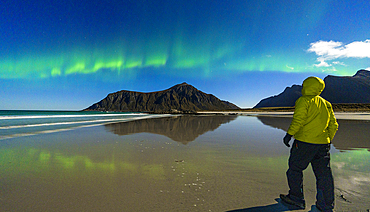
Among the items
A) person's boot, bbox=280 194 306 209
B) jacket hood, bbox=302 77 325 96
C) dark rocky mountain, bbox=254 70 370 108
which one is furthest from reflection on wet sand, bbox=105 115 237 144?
dark rocky mountain, bbox=254 70 370 108

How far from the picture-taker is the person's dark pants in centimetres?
272

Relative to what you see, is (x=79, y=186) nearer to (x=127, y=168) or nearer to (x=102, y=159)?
(x=127, y=168)

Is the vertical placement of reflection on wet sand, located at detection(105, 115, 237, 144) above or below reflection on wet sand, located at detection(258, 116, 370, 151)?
above

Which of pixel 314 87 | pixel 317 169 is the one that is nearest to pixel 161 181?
pixel 317 169

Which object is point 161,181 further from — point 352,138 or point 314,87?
point 352,138

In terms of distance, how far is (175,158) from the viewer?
5.78 meters

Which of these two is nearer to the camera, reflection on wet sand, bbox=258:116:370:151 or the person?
the person

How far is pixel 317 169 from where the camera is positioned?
2.86 meters

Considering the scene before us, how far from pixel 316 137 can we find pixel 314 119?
31cm

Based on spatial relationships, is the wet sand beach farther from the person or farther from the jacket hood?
the jacket hood

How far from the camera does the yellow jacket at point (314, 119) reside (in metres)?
2.72

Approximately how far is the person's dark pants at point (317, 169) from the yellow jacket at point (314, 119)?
0.46 feet

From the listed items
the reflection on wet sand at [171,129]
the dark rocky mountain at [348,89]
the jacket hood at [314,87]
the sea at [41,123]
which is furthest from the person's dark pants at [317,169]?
the dark rocky mountain at [348,89]

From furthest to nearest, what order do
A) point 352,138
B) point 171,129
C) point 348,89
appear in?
point 348,89, point 171,129, point 352,138
